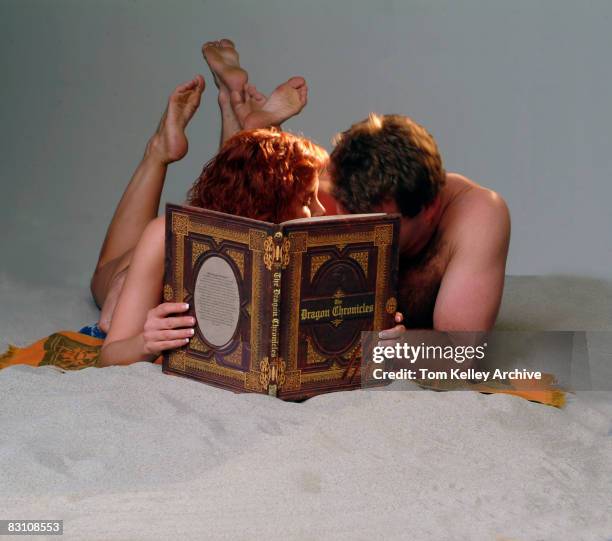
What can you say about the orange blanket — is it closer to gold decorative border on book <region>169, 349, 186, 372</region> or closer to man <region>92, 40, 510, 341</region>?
man <region>92, 40, 510, 341</region>

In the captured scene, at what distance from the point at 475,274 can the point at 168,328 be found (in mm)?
795

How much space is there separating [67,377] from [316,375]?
1.98ft

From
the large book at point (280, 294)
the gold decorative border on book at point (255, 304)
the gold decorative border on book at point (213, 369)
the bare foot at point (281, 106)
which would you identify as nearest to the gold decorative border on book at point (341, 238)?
the large book at point (280, 294)

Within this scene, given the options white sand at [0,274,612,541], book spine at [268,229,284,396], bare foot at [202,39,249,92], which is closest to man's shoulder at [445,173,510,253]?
white sand at [0,274,612,541]

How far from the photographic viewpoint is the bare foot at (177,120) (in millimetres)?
3910

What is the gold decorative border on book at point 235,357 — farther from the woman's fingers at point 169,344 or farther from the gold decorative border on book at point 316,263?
the gold decorative border on book at point 316,263

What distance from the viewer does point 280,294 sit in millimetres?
2742

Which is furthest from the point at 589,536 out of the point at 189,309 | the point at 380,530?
the point at 189,309

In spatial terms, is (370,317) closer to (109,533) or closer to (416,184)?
(416,184)

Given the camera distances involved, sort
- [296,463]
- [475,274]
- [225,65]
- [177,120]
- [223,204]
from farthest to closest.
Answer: [225,65] → [177,120] → [475,274] → [223,204] → [296,463]

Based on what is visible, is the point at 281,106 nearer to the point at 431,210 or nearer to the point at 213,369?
the point at 431,210

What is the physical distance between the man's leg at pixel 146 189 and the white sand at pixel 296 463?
112 cm

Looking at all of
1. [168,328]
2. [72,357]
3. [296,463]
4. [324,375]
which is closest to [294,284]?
[324,375]

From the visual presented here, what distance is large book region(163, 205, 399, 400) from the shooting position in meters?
2.75
